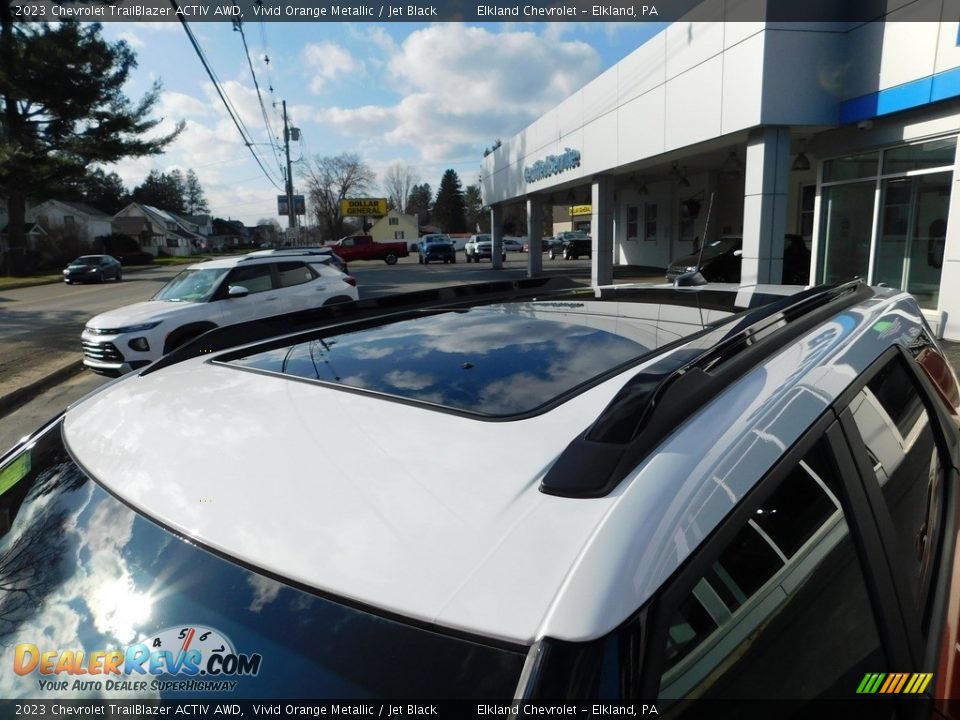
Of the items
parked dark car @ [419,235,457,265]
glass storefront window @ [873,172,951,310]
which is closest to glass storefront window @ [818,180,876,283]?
glass storefront window @ [873,172,951,310]

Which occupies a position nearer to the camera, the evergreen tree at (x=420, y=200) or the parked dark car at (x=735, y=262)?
the parked dark car at (x=735, y=262)

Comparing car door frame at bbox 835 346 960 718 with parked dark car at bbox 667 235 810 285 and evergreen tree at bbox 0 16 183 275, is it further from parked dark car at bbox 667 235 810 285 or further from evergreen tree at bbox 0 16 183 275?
evergreen tree at bbox 0 16 183 275

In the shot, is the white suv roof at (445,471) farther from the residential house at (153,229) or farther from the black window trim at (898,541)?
the residential house at (153,229)

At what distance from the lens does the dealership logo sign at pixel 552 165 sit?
20906 millimetres

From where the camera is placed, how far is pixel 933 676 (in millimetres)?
1283

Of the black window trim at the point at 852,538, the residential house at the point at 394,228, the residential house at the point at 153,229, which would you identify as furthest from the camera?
the residential house at the point at 394,228

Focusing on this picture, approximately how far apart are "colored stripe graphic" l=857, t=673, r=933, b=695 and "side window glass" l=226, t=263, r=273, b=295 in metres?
10.5

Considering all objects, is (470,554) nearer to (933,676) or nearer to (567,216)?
(933,676)

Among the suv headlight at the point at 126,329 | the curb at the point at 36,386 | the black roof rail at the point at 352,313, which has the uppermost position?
the black roof rail at the point at 352,313

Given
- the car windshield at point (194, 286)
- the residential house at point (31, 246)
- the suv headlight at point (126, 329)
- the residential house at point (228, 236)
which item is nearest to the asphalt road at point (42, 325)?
the suv headlight at point (126, 329)

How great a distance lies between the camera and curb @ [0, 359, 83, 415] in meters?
8.26

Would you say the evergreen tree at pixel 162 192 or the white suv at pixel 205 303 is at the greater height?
the evergreen tree at pixel 162 192

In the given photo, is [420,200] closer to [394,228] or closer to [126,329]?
[394,228]

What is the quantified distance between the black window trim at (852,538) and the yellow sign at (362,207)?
89304 millimetres
